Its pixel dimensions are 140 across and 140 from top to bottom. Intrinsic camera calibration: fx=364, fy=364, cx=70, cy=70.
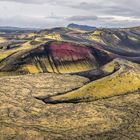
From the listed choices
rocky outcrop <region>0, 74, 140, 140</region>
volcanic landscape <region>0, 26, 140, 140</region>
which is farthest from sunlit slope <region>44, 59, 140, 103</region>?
rocky outcrop <region>0, 74, 140, 140</region>

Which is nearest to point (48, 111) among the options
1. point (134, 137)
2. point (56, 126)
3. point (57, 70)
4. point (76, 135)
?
point (56, 126)

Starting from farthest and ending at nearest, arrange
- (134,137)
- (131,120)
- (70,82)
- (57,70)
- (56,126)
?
(57,70) < (70,82) < (131,120) < (56,126) < (134,137)

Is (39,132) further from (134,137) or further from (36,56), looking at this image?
(36,56)

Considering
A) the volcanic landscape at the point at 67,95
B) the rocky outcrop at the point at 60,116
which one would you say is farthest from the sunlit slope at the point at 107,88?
the rocky outcrop at the point at 60,116

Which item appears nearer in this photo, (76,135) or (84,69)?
(76,135)

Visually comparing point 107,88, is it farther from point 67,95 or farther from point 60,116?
point 60,116

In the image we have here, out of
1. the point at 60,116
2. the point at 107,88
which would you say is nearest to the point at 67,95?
the point at 107,88

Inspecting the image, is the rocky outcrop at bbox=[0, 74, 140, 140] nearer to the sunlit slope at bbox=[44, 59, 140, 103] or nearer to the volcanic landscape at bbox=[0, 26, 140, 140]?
the volcanic landscape at bbox=[0, 26, 140, 140]

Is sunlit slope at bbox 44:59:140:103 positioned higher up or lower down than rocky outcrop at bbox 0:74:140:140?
higher up
